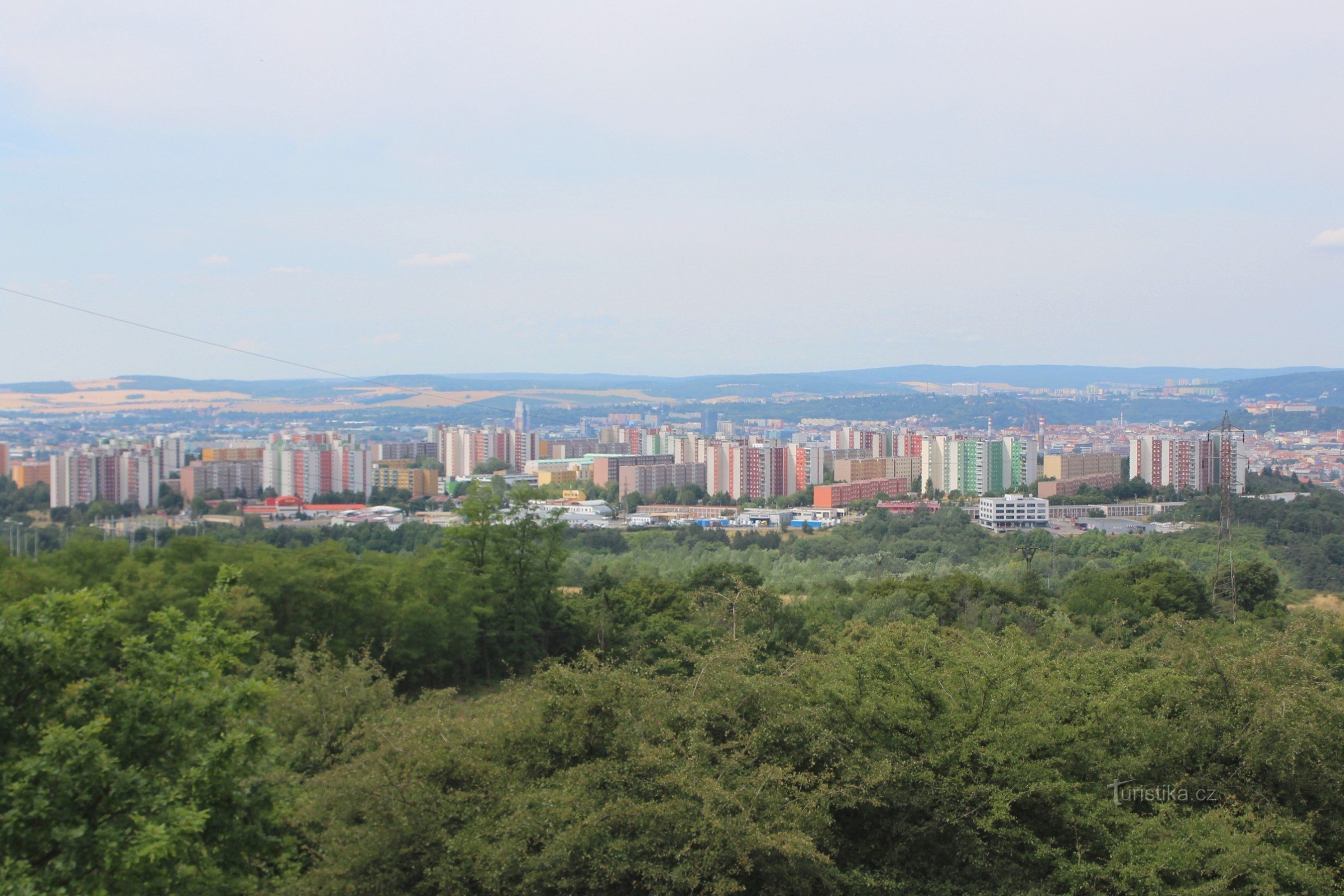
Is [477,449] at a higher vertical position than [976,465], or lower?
higher

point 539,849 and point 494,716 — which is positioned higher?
point 494,716

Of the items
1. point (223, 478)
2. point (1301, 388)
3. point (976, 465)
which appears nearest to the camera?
point (223, 478)

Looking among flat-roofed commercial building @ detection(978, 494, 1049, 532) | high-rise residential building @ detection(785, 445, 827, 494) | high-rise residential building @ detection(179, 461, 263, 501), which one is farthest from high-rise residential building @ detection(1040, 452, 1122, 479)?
high-rise residential building @ detection(179, 461, 263, 501)

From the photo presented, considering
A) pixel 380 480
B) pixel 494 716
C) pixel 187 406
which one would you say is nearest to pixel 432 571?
pixel 494 716

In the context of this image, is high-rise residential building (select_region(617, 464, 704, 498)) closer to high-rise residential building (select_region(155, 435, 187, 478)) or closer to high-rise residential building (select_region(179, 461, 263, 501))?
high-rise residential building (select_region(179, 461, 263, 501))

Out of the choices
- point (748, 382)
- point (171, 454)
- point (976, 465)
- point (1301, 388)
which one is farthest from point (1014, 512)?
point (748, 382)

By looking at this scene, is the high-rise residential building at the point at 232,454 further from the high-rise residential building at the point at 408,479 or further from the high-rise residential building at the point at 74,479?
the high-rise residential building at the point at 74,479

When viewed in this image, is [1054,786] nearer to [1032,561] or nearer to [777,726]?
[777,726]

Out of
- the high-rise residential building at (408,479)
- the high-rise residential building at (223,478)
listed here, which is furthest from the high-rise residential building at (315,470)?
the high-rise residential building at (223,478)

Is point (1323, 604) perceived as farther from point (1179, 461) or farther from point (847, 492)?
point (1179, 461)

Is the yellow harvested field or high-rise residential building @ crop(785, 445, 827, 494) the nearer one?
the yellow harvested field

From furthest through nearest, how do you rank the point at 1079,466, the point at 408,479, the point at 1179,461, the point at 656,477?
the point at 1079,466
the point at 656,477
the point at 1179,461
the point at 408,479
